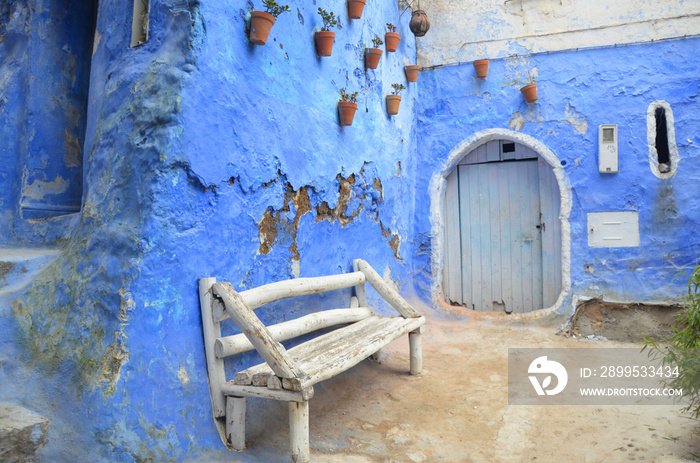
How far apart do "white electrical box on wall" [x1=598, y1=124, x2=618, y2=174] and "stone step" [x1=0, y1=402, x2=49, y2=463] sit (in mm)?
5283

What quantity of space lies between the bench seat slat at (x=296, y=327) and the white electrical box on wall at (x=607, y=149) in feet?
10.3

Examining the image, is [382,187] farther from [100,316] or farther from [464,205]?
[100,316]

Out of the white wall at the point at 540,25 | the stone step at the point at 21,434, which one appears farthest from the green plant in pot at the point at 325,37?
the stone step at the point at 21,434

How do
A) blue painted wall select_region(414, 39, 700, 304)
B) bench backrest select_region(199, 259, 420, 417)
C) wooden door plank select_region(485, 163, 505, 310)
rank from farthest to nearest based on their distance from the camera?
wooden door plank select_region(485, 163, 505, 310) → blue painted wall select_region(414, 39, 700, 304) → bench backrest select_region(199, 259, 420, 417)

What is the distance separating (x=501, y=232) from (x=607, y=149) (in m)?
1.46

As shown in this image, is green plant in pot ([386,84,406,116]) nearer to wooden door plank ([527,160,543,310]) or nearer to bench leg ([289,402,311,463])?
wooden door plank ([527,160,543,310])

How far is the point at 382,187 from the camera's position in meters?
4.72

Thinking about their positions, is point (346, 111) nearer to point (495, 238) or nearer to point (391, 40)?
point (391, 40)

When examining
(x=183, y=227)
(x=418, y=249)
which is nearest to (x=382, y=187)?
(x=418, y=249)

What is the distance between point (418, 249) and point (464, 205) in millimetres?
826

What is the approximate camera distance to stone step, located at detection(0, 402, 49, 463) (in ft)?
6.39

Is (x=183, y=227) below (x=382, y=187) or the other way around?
below

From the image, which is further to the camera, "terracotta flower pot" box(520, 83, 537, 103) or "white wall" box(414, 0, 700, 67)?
"terracotta flower pot" box(520, 83, 537, 103)

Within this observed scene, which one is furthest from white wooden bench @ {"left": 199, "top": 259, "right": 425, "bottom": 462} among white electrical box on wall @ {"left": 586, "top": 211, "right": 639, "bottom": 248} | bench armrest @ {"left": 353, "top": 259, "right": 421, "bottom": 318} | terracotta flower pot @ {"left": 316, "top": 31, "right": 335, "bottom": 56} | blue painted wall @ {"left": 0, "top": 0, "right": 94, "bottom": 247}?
white electrical box on wall @ {"left": 586, "top": 211, "right": 639, "bottom": 248}
